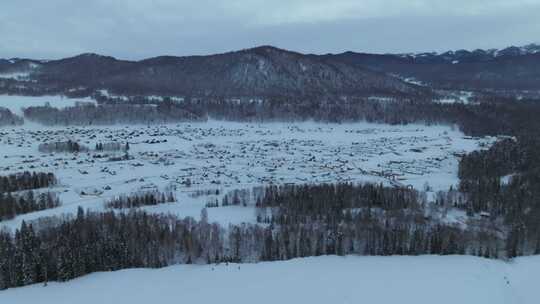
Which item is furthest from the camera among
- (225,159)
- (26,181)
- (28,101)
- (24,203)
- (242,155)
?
(28,101)

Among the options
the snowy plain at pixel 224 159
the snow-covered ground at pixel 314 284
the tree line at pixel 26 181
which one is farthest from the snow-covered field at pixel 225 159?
the snow-covered ground at pixel 314 284

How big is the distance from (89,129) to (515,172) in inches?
4573

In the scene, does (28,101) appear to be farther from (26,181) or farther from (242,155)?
(26,181)

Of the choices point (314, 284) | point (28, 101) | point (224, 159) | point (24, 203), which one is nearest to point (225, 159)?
point (224, 159)

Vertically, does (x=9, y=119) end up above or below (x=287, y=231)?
above

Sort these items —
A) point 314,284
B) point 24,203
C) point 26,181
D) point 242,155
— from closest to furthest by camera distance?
point 314,284 → point 24,203 → point 26,181 → point 242,155

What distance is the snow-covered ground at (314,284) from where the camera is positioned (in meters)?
37.6

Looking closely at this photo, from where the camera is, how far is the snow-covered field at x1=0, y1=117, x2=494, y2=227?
7703 cm

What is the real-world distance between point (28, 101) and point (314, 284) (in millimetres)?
180372

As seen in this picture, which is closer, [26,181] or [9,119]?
[26,181]

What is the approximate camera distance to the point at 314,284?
39844mm

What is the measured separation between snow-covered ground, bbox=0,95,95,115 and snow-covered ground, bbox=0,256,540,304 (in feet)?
476

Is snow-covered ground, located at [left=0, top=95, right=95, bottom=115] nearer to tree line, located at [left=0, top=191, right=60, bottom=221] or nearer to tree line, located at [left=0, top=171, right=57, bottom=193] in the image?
tree line, located at [left=0, top=171, right=57, bottom=193]

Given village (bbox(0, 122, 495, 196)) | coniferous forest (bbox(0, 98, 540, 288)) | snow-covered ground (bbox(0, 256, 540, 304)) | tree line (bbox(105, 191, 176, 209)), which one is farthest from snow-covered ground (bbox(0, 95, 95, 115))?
snow-covered ground (bbox(0, 256, 540, 304))
